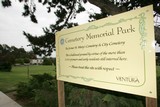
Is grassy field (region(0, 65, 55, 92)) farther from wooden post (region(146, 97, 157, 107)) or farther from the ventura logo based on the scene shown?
wooden post (region(146, 97, 157, 107))

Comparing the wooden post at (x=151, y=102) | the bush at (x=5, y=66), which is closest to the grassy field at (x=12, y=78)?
the bush at (x=5, y=66)

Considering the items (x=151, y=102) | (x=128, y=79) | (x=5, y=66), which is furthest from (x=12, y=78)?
(x=151, y=102)

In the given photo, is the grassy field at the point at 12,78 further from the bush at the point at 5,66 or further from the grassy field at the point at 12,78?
the bush at the point at 5,66

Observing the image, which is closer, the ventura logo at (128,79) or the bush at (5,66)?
the ventura logo at (128,79)

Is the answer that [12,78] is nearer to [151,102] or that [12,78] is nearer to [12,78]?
[12,78]

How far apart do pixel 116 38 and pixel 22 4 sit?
6.33 metres

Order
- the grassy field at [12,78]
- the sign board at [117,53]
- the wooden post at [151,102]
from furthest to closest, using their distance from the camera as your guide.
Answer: the grassy field at [12,78] → the wooden post at [151,102] → the sign board at [117,53]

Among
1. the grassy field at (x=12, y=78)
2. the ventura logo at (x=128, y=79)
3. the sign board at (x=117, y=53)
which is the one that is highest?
the sign board at (x=117, y=53)

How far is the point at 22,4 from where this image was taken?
8719 millimetres

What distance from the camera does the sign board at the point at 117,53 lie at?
284 centimetres

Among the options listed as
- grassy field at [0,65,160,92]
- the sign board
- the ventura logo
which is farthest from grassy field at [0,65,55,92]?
the ventura logo

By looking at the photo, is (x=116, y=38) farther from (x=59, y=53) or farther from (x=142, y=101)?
(x=142, y=101)

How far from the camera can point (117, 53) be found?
3.23m

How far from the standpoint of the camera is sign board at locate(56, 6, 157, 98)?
9.32 feet
